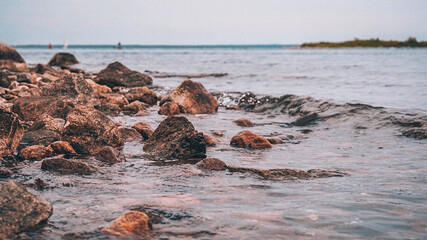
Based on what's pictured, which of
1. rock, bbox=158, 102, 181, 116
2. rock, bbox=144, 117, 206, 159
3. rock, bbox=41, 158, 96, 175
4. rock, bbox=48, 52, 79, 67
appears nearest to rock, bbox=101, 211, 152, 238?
rock, bbox=41, 158, 96, 175

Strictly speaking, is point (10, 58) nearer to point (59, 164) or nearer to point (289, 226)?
point (59, 164)

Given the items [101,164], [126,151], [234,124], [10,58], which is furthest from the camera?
[10,58]

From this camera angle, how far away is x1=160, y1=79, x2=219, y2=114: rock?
11266 millimetres

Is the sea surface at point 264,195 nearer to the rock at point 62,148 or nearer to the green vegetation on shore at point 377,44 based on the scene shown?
the rock at point 62,148

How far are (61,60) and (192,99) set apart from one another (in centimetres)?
2817

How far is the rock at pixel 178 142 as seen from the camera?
240 inches

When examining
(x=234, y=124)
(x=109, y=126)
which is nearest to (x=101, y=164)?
(x=109, y=126)

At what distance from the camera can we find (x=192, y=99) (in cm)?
1146

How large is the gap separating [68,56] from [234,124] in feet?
104

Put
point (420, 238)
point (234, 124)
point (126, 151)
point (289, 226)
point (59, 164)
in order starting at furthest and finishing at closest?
1. point (234, 124)
2. point (126, 151)
3. point (59, 164)
4. point (289, 226)
5. point (420, 238)

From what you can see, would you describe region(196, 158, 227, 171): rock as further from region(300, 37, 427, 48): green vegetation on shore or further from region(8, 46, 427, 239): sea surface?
region(300, 37, 427, 48): green vegetation on shore

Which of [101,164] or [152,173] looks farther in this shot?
[101,164]

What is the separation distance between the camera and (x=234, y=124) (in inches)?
374

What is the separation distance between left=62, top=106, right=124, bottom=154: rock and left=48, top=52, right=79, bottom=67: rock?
31.4 metres
